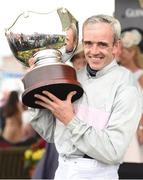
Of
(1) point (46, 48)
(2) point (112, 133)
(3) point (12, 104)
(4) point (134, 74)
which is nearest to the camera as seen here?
(2) point (112, 133)

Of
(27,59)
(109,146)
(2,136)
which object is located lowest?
(2,136)

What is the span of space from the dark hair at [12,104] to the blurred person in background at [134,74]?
132 inches

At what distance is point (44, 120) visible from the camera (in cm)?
245

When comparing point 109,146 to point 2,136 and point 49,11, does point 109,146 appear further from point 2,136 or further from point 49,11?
point 2,136

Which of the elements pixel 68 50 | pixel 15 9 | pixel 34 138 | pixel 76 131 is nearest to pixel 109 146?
pixel 76 131

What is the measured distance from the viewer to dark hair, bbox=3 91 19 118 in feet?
21.5

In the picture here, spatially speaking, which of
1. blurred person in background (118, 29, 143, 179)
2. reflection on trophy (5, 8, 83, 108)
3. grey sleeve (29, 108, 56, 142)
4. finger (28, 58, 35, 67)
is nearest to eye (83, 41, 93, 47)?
reflection on trophy (5, 8, 83, 108)

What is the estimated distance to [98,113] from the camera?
2.27 metres

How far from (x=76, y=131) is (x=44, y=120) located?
0.28 meters

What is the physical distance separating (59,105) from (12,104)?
438cm

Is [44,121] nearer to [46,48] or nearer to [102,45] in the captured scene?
[46,48]

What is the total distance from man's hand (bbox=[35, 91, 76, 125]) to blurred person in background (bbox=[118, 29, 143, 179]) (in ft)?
3.40

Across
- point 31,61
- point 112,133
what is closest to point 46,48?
point 31,61

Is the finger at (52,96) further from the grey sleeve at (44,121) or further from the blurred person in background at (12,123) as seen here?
the blurred person in background at (12,123)
